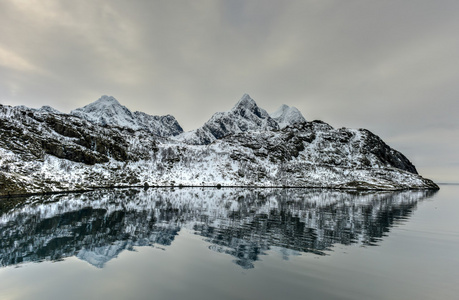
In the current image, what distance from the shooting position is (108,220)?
41094mm

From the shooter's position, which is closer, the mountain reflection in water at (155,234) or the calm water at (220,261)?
the calm water at (220,261)

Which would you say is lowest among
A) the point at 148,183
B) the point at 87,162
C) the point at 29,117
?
the point at 148,183

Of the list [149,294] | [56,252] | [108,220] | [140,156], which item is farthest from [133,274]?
[140,156]

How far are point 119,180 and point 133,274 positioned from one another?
14313cm

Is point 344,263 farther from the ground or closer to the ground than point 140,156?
closer to the ground

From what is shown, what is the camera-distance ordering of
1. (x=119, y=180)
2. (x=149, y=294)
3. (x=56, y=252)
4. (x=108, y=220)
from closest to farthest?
(x=149, y=294) < (x=56, y=252) < (x=108, y=220) < (x=119, y=180)

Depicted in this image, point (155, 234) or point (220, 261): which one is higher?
point (220, 261)

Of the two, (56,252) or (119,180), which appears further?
(119,180)

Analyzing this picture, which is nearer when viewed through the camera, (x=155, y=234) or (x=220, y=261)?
(x=220, y=261)

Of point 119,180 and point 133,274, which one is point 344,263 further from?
point 119,180

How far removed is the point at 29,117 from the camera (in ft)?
526

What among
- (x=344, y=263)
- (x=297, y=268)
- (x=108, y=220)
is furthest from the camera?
(x=108, y=220)

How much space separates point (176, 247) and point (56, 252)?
1283 centimetres

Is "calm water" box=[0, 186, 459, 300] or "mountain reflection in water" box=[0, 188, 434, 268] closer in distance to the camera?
"calm water" box=[0, 186, 459, 300]
